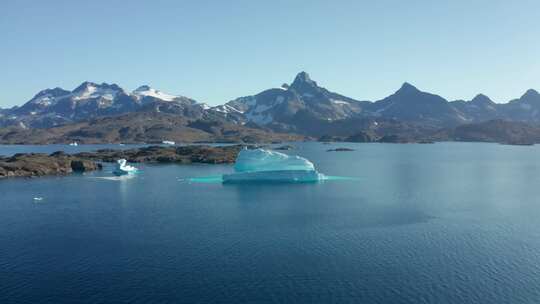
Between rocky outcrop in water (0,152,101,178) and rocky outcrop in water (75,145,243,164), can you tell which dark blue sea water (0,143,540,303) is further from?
rocky outcrop in water (75,145,243,164)

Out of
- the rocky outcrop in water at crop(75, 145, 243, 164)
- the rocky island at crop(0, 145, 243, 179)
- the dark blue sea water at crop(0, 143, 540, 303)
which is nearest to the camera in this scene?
the dark blue sea water at crop(0, 143, 540, 303)

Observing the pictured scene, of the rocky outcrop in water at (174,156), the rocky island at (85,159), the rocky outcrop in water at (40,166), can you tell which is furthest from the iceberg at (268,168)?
the rocky outcrop in water at (174,156)

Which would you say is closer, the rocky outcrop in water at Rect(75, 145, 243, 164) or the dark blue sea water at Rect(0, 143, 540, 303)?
the dark blue sea water at Rect(0, 143, 540, 303)

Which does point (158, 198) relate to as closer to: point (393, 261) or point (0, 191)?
point (0, 191)

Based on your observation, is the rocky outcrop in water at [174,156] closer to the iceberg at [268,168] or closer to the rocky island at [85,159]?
the rocky island at [85,159]

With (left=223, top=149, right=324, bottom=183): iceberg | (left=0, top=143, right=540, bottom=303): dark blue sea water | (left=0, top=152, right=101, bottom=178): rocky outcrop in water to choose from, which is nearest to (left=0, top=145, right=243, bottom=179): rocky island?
(left=0, top=152, right=101, bottom=178): rocky outcrop in water

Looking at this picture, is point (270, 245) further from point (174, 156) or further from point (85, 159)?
point (174, 156)
